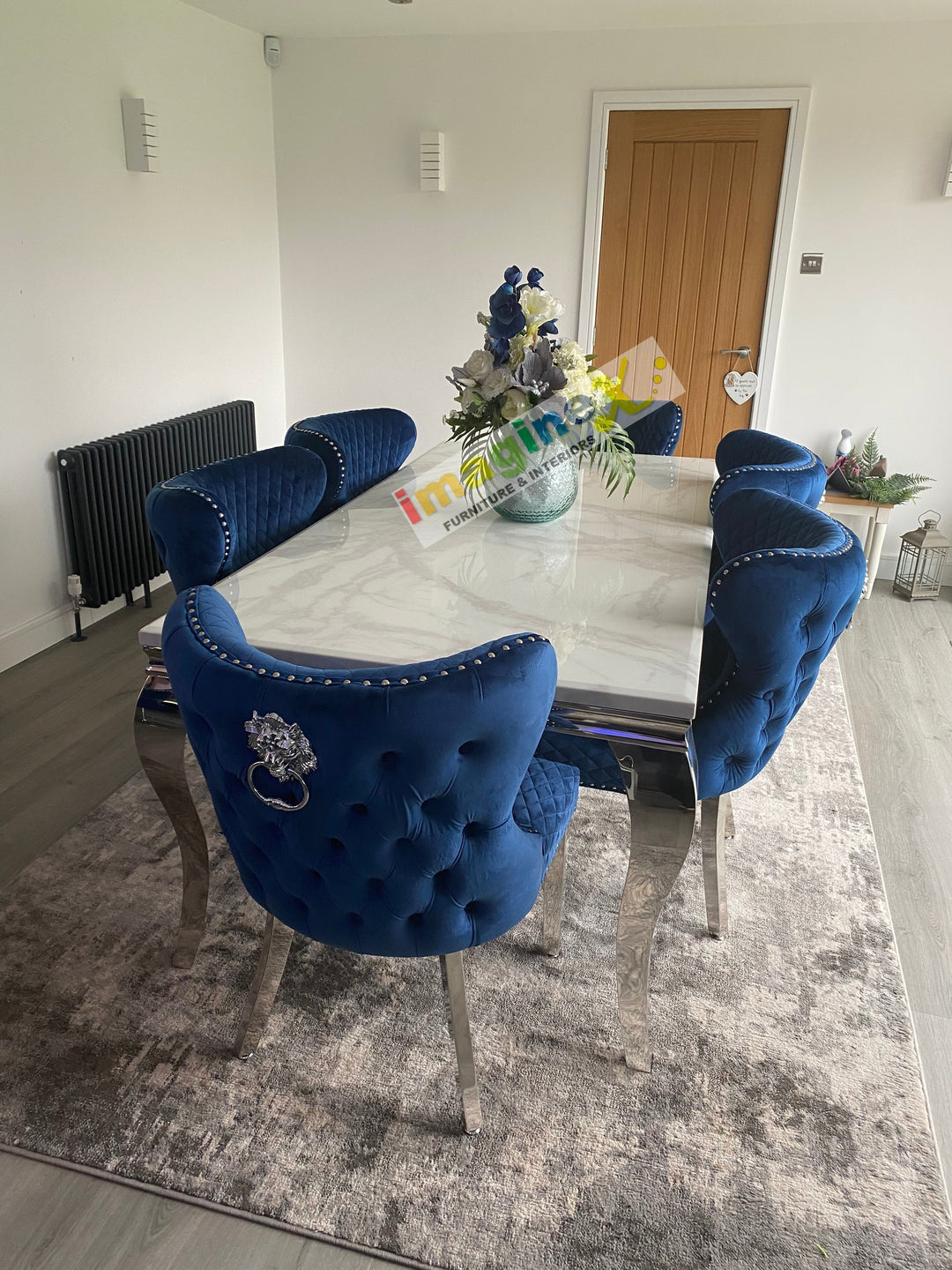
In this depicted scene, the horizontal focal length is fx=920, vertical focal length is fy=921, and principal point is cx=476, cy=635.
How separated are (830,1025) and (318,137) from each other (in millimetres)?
4892

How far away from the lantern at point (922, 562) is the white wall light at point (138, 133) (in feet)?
12.5

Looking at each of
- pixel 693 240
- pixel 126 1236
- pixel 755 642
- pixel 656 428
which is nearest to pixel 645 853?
pixel 755 642

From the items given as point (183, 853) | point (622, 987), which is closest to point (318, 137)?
point (183, 853)

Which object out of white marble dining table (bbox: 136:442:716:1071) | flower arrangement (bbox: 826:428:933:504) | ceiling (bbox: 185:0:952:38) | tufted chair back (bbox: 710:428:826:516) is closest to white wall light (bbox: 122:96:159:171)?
ceiling (bbox: 185:0:952:38)

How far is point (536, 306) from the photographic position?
2195mm

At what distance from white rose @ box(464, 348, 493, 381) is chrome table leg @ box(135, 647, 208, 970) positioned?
103 cm

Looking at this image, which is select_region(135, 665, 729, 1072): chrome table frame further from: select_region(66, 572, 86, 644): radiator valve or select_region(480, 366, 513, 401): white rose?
select_region(66, 572, 86, 644): radiator valve

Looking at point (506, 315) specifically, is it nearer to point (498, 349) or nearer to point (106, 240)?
point (498, 349)

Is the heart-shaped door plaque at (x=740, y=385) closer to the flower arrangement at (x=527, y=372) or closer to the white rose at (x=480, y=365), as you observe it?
the flower arrangement at (x=527, y=372)

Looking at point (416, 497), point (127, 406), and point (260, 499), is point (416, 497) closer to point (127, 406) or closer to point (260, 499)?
point (260, 499)

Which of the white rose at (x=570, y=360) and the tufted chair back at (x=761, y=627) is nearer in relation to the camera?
the tufted chair back at (x=761, y=627)

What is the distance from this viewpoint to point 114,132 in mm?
3717

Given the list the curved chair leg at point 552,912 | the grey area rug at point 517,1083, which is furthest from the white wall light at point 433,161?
the curved chair leg at point 552,912

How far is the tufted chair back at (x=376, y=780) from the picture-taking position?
3.85ft
